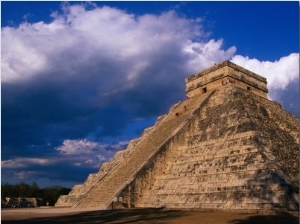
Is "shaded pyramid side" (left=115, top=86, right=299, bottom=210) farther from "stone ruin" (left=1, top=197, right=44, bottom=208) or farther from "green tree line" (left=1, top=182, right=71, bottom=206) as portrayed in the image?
"green tree line" (left=1, top=182, right=71, bottom=206)

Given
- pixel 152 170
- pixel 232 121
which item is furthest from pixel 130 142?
pixel 232 121

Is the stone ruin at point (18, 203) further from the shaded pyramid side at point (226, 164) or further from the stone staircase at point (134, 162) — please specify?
the shaded pyramid side at point (226, 164)

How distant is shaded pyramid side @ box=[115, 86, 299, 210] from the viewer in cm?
1151

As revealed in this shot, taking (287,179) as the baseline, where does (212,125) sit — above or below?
above

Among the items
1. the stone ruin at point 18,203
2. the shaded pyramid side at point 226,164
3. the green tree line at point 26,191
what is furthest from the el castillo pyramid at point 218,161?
the green tree line at point 26,191

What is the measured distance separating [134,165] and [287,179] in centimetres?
763

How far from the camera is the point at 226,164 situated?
1299 centimetres

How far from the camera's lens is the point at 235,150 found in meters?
13.3

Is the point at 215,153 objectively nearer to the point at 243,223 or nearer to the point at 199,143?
the point at 199,143

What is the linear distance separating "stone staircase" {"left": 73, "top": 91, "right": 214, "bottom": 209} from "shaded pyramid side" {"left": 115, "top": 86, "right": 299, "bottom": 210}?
24.2 inches

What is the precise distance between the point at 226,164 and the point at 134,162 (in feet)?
19.3

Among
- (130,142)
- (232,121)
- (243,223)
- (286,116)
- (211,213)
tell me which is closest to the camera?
(243,223)

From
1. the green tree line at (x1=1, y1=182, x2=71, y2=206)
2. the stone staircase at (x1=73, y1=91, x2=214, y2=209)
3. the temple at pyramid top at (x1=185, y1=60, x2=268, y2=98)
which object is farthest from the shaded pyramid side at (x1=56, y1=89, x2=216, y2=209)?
the green tree line at (x1=1, y1=182, x2=71, y2=206)

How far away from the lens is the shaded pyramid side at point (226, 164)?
11.5 meters
